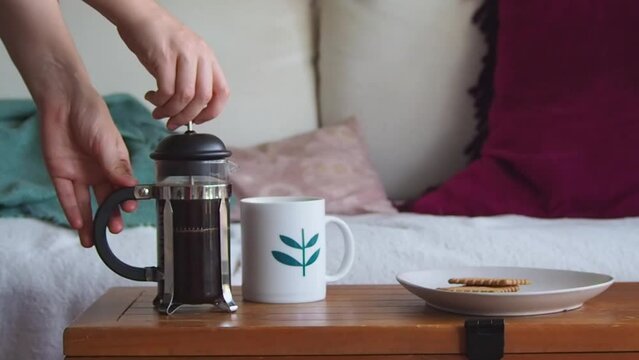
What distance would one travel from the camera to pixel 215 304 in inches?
40.7

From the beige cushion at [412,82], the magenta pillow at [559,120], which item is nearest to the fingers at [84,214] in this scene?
the magenta pillow at [559,120]

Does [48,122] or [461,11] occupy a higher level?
[461,11]

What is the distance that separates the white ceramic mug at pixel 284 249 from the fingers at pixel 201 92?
12 centimetres

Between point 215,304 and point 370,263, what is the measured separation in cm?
40

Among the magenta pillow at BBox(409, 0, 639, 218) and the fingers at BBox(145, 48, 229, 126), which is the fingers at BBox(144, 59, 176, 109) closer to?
the fingers at BBox(145, 48, 229, 126)

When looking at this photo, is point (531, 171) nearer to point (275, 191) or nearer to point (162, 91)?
point (275, 191)

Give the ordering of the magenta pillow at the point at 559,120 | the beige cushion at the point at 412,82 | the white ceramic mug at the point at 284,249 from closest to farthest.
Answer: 1. the white ceramic mug at the point at 284,249
2. the magenta pillow at the point at 559,120
3. the beige cushion at the point at 412,82

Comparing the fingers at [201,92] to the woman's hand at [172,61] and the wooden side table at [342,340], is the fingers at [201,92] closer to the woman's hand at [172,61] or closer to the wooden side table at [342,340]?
the woman's hand at [172,61]

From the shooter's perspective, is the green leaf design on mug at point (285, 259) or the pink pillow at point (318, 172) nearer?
the green leaf design on mug at point (285, 259)

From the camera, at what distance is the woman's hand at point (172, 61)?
992 mm

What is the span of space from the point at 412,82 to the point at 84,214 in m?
1.00

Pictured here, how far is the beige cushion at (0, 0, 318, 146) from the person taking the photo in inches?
77.1

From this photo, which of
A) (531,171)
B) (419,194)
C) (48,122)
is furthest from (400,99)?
(48,122)

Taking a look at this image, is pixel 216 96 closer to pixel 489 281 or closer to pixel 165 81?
pixel 165 81
